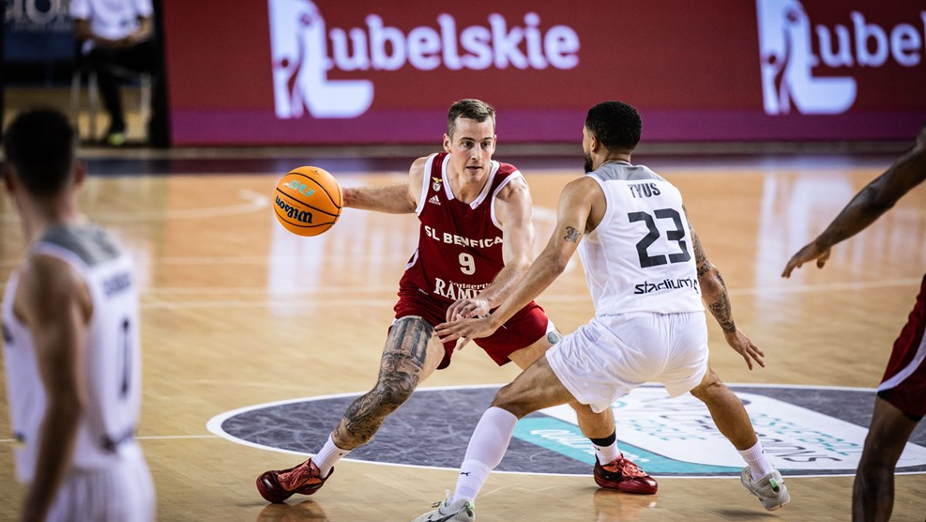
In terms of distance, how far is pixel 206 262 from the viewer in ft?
44.0

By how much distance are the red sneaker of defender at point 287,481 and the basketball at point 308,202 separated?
1343mm

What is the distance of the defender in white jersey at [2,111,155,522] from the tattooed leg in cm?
261

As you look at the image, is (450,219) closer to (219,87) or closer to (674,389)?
(674,389)

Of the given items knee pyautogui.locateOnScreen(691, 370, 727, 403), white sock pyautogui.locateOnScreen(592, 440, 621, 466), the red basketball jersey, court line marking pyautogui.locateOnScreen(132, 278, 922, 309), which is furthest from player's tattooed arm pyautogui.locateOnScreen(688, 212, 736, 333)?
court line marking pyautogui.locateOnScreen(132, 278, 922, 309)

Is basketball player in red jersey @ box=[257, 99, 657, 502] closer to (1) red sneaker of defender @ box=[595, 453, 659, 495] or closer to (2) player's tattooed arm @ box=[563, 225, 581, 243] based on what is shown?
(1) red sneaker of defender @ box=[595, 453, 659, 495]

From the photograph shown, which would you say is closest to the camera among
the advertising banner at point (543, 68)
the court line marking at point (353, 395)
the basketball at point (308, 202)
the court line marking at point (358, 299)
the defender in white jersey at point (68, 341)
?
the defender in white jersey at point (68, 341)

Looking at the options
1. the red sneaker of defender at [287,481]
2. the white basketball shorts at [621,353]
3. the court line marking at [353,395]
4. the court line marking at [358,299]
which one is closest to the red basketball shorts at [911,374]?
the white basketball shorts at [621,353]

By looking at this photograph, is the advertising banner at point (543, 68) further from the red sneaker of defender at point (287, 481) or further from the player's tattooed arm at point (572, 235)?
the player's tattooed arm at point (572, 235)

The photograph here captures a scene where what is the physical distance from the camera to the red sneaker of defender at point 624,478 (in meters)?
6.82

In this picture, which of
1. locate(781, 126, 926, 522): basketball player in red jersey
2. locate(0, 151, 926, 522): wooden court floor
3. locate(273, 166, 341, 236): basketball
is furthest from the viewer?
locate(273, 166, 341, 236): basketball

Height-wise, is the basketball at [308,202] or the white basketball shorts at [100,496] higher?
the basketball at [308,202]

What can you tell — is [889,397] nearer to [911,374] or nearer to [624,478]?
[911,374]

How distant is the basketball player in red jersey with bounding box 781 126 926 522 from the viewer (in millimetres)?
5273

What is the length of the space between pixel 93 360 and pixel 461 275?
333 cm
